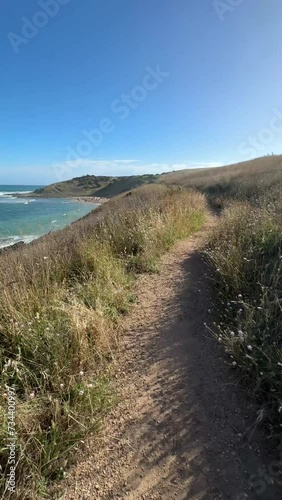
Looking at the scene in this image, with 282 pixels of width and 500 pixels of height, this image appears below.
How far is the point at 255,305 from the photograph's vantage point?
330cm

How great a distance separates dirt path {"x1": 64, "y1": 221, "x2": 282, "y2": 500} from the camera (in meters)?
1.85

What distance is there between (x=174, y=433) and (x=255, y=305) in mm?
1855

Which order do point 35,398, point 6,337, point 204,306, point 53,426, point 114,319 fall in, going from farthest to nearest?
point 204,306, point 114,319, point 6,337, point 35,398, point 53,426

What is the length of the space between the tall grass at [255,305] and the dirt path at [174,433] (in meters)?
0.22

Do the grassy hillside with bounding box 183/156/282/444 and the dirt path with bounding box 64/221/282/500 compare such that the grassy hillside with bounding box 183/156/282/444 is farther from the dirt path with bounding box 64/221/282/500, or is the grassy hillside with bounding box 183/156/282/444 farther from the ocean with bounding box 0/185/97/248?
the ocean with bounding box 0/185/97/248

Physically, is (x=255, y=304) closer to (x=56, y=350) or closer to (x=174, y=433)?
(x=174, y=433)

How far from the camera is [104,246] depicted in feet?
17.7

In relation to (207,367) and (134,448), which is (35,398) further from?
(207,367)

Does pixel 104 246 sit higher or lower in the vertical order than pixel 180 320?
higher

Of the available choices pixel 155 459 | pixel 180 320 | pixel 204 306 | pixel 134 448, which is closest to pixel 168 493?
pixel 155 459

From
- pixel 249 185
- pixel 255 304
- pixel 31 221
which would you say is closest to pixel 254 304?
pixel 255 304

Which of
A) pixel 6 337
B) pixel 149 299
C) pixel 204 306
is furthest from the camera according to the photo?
pixel 149 299

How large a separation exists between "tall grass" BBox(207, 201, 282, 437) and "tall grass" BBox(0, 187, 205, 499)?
1390mm

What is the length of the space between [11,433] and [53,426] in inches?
11.7
